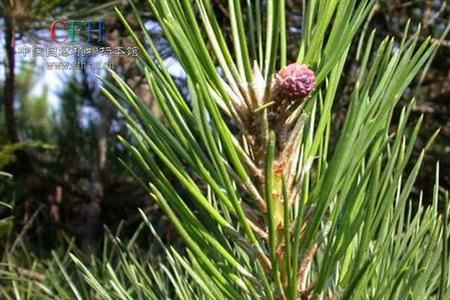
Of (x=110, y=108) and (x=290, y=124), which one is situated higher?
(x=290, y=124)

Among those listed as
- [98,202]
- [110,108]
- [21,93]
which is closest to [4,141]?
[98,202]

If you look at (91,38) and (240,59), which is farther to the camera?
(91,38)

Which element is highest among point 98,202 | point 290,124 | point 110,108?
point 290,124

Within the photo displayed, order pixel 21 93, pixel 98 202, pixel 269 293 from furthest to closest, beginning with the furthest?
Answer: pixel 21 93
pixel 98 202
pixel 269 293

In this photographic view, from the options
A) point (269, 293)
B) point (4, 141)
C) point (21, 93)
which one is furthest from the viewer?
point (21, 93)

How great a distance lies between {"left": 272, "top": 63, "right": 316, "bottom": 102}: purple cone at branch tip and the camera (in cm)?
35

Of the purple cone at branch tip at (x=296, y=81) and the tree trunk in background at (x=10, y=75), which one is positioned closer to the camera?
the purple cone at branch tip at (x=296, y=81)

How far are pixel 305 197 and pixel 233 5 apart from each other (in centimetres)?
11

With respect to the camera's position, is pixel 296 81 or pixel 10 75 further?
pixel 10 75

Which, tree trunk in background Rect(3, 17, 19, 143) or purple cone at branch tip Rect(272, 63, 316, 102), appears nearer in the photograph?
purple cone at branch tip Rect(272, 63, 316, 102)

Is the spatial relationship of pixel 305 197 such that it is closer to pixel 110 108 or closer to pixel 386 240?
pixel 386 240

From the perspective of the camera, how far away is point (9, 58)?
1001mm

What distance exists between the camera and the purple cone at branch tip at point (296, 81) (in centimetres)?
35

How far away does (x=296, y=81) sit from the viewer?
0.35 metres
